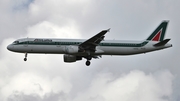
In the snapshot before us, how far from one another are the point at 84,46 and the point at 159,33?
49.3 ft

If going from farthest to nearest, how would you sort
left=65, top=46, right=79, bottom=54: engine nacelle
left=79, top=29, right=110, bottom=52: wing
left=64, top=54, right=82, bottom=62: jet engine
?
left=64, top=54, right=82, bottom=62: jet engine, left=65, top=46, right=79, bottom=54: engine nacelle, left=79, top=29, right=110, bottom=52: wing

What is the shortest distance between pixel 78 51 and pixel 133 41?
10.0 m

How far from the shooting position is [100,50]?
8638 cm

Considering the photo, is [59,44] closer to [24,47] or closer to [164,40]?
[24,47]

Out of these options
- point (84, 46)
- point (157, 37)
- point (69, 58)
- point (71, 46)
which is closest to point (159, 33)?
point (157, 37)

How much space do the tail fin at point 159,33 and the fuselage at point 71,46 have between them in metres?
2.68

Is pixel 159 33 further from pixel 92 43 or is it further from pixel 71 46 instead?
pixel 71 46

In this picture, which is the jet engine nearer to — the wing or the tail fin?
the wing

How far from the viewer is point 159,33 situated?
302 feet

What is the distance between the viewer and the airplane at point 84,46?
85.2 m

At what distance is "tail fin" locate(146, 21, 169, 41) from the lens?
3585 inches

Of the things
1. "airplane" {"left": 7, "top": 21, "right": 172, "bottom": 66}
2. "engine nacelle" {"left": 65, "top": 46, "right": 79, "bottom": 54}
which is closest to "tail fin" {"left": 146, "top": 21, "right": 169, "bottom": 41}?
"airplane" {"left": 7, "top": 21, "right": 172, "bottom": 66}

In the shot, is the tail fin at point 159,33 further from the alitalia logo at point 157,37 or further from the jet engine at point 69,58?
the jet engine at point 69,58

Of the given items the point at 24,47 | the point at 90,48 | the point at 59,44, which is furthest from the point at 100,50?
the point at 24,47
